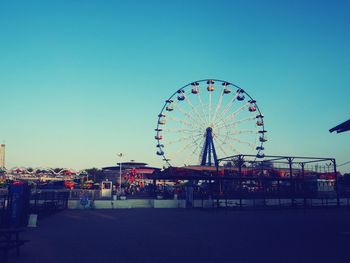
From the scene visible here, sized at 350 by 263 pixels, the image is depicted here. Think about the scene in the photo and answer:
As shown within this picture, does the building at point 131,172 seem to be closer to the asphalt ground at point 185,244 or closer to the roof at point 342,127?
the asphalt ground at point 185,244

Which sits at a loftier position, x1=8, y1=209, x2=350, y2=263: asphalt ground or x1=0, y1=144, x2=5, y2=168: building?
x1=0, y1=144, x2=5, y2=168: building

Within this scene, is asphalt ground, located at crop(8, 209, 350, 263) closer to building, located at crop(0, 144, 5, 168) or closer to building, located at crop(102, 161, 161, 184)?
building, located at crop(102, 161, 161, 184)

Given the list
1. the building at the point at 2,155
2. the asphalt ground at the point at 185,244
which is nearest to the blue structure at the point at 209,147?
the asphalt ground at the point at 185,244

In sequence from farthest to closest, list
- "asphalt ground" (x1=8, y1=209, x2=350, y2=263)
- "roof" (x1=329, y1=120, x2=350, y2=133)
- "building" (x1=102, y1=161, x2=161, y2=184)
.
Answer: "building" (x1=102, y1=161, x2=161, y2=184), "roof" (x1=329, y1=120, x2=350, y2=133), "asphalt ground" (x1=8, y1=209, x2=350, y2=263)

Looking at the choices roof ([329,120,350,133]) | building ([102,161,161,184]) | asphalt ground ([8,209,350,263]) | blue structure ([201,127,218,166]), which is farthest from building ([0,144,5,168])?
roof ([329,120,350,133])

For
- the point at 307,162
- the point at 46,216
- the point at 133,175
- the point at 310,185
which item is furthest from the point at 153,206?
the point at 133,175

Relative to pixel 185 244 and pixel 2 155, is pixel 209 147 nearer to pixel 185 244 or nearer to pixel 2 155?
pixel 185 244

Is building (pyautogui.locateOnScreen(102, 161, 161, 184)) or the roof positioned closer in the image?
the roof

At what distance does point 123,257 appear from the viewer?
29.1ft

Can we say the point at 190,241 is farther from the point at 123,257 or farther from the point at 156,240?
the point at 123,257

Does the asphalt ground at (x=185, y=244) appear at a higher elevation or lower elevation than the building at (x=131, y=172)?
lower

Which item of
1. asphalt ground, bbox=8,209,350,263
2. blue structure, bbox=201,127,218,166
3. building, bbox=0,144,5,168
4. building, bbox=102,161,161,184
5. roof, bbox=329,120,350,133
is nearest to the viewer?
asphalt ground, bbox=8,209,350,263

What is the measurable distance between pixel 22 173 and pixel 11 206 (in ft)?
251

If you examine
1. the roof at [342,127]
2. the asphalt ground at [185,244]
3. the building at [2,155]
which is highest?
the building at [2,155]
